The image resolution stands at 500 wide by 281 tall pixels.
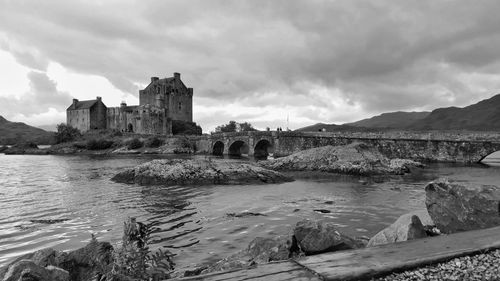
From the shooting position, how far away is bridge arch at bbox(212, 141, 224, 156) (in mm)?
77688

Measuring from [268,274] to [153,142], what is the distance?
83.2 metres

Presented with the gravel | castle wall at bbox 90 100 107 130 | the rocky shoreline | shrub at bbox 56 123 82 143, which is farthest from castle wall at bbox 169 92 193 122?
the gravel

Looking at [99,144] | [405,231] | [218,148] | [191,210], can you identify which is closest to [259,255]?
[405,231]

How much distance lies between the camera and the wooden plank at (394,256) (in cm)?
413

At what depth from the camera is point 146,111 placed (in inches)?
3971

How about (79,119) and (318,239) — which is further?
(79,119)

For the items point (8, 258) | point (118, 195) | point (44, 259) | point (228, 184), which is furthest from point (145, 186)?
point (44, 259)

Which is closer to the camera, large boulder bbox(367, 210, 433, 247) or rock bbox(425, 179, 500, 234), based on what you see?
large boulder bbox(367, 210, 433, 247)

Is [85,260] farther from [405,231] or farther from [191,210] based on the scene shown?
[191,210]

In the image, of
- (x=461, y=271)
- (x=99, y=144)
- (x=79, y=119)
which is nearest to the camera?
(x=461, y=271)

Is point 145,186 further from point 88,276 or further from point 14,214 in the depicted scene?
point 88,276

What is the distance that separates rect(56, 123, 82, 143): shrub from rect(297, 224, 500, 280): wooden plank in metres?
112

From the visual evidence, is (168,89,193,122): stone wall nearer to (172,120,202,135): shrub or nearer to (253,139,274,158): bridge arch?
(172,120,202,135): shrub

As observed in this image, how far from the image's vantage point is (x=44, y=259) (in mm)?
7434
